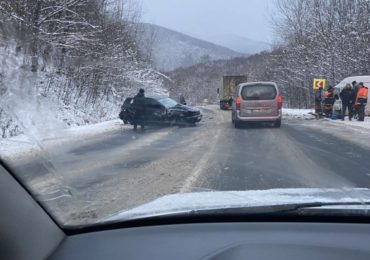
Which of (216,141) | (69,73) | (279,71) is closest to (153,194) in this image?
(69,73)

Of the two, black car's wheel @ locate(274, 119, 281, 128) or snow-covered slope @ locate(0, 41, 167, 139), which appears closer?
snow-covered slope @ locate(0, 41, 167, 139)

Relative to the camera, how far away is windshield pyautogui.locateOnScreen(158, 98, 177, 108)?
603 inches

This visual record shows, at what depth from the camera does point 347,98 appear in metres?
24.2

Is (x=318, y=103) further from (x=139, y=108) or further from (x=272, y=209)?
(x=272, y=209)

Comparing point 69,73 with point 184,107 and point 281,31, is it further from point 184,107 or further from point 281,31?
point 281,31

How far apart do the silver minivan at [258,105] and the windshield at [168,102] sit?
3.04 m

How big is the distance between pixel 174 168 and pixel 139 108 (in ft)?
16.5

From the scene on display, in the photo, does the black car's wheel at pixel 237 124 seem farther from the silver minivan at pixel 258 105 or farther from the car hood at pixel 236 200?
the car hood at pixel 236 200

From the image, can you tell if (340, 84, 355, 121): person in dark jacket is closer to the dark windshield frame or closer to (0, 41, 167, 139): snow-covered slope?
the dark windshield frame

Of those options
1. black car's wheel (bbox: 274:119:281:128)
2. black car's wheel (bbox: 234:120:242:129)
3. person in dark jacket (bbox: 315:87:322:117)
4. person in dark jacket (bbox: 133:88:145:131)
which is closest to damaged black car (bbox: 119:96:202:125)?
person in dark jacket (bbox: 133:88:145:131)

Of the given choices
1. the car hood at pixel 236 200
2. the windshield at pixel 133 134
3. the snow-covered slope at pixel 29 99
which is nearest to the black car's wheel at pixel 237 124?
the windshield at pixel 133 134

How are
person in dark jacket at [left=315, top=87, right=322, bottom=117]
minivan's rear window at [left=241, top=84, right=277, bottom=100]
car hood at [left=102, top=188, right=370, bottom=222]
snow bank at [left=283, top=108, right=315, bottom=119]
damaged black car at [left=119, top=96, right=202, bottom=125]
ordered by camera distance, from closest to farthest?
car hood at [left=102, top=188, right=370, bottom=222] < damaged black car at [left=119, top=96, right=202, bottom=125] < minivan's rear window at [left=241, top=84, right=277, bottom=100] < person in dark jacket at [left=315, top=87, right=322, bottom=117] < snow bank at [left=283, top=108, right=315, bottom=119]

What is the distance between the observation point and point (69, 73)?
28.6 feet

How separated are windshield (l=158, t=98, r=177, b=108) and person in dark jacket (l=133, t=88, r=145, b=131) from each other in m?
0.65
